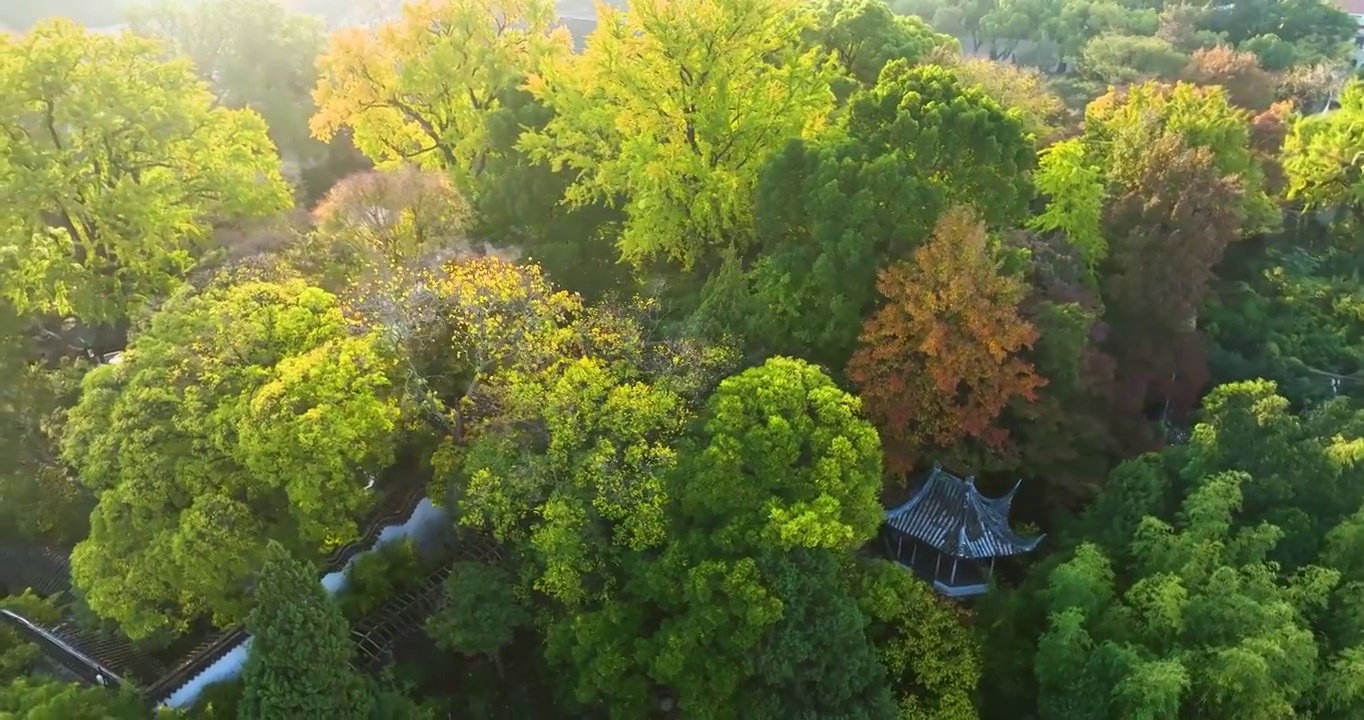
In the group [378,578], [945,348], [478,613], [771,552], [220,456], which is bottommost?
[378,578]

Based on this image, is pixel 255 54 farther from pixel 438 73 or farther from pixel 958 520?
pixel 958 520

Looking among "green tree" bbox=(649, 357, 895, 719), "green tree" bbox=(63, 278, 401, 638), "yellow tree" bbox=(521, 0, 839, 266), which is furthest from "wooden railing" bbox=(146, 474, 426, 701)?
"yellow tree" bbox=(521, 0, 839, 266)

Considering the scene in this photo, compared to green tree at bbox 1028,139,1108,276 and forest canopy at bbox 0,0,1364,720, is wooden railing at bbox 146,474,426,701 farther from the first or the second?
green tree at bbox 1028,139,1108,276

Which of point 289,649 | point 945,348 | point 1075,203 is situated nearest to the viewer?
point 289,649

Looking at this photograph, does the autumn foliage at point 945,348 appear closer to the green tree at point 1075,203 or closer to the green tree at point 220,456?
the green tree at point 1075,203

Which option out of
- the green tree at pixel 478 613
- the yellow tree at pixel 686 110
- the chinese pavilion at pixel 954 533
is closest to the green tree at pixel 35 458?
the green tree at pixel 478 613

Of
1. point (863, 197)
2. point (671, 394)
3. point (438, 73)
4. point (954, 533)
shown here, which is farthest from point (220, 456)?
point (954, 533)
